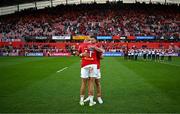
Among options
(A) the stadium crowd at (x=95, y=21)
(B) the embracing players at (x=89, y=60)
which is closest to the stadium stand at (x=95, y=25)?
(A) the stadium crowd at (x=95, y=21)

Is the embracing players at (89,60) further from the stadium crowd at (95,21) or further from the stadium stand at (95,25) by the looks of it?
the stadium crowd at (95,21)

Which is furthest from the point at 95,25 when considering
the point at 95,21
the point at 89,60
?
the point at 89,60

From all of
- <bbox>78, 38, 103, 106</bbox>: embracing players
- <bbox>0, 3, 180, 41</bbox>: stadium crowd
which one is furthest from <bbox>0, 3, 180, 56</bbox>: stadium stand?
<bbox>78, 38, 103, 106</bbox>: embracing players

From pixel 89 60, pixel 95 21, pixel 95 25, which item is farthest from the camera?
pixel 95 21

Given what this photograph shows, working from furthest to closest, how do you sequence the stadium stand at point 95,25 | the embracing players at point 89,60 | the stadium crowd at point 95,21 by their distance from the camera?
the stadium crowd at point 95,21 < the stadium stand at point 95,25 < the embracing players at point 89,60

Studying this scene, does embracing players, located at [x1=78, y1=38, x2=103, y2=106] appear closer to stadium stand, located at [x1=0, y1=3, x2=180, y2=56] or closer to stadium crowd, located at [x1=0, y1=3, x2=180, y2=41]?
stadium stand, located at [x1=0, y1=3, x2=180, y2=56]

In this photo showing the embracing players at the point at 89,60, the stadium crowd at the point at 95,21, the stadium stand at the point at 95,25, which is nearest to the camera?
the embracing players at the point at 89,60

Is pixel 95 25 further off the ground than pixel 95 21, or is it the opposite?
pixel 95 21

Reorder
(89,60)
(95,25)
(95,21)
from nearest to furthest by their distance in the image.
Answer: (89,60), (95,25), (95,21)

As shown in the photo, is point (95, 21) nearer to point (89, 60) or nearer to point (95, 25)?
point (95, 25)

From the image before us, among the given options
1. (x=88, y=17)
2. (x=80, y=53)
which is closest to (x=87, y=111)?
(x=80, y=53)

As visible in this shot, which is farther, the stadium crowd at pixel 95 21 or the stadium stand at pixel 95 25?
the stadium crowd at pixel 95 21

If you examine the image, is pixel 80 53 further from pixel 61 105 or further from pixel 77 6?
pixel 77 6

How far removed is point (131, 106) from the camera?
360 inches
